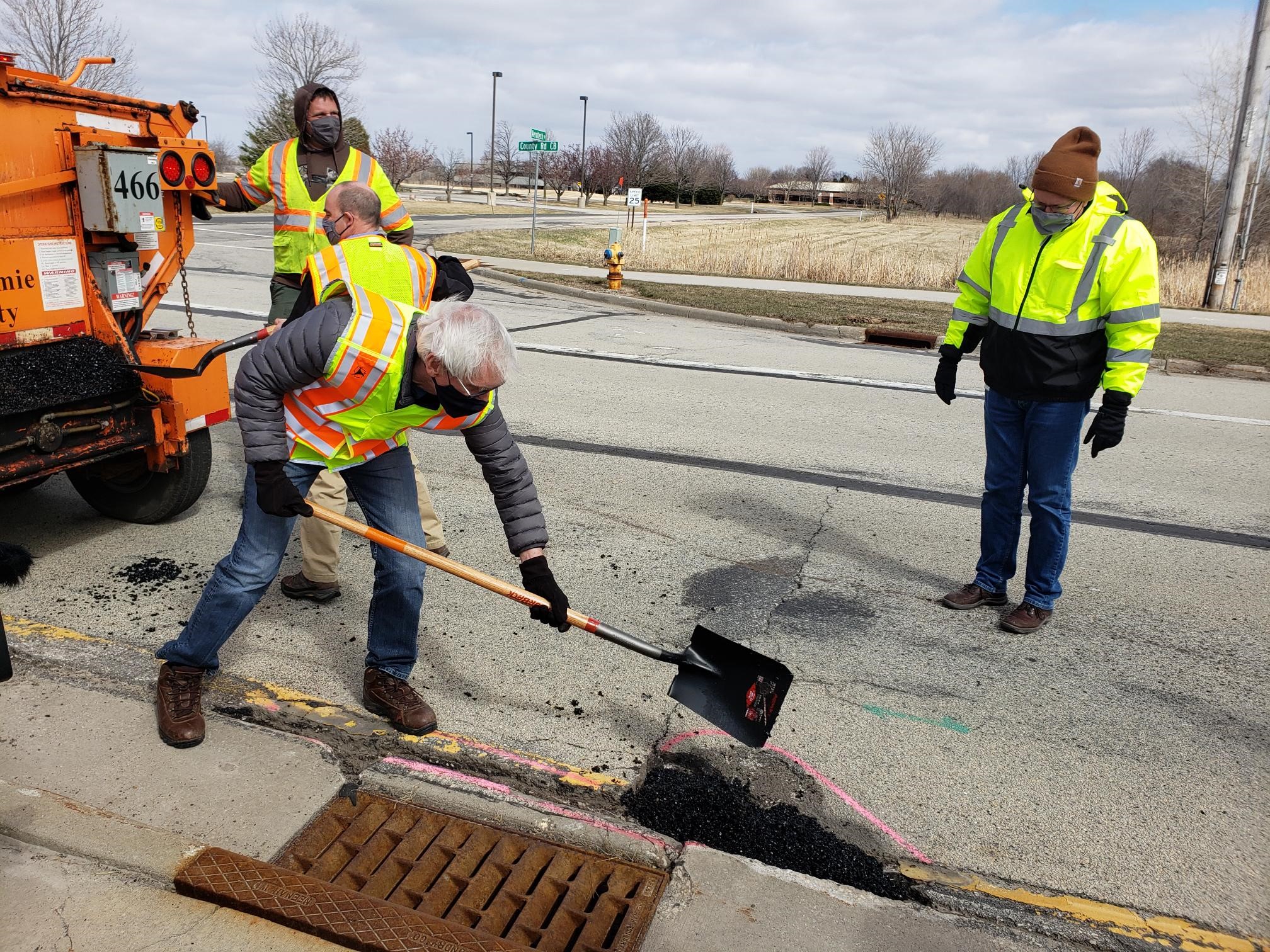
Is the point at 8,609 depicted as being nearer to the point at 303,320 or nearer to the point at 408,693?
the point at 408,693

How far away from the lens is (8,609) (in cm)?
369

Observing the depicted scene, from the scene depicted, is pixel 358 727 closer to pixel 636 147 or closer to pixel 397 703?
pixel 397 703

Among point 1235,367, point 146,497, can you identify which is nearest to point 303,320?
point 146,497

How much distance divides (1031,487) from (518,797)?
2.48 metres

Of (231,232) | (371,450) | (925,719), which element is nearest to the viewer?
(371,450)

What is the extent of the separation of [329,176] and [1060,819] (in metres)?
3.69

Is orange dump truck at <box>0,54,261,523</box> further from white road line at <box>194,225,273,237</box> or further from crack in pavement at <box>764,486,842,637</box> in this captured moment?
white road line at <box>194,225,273,237</box>

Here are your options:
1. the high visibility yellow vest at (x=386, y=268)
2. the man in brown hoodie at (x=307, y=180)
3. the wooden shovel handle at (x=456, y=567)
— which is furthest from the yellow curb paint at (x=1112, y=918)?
the man in brown hoodie at (x=307, y=180)

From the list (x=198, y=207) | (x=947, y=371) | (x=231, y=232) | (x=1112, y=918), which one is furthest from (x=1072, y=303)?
(x=231, y=232)

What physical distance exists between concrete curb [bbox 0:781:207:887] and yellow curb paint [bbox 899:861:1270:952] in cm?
186

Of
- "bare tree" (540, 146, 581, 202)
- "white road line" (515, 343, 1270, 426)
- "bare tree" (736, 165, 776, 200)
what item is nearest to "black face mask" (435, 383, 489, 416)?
"white road line" (515, 343, 1270, 426)

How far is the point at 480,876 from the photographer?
8.09 feet

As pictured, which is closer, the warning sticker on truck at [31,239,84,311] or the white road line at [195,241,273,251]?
the warning sticker on truck at [31,239,84,311]

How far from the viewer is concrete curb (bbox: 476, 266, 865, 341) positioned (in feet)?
40.0
